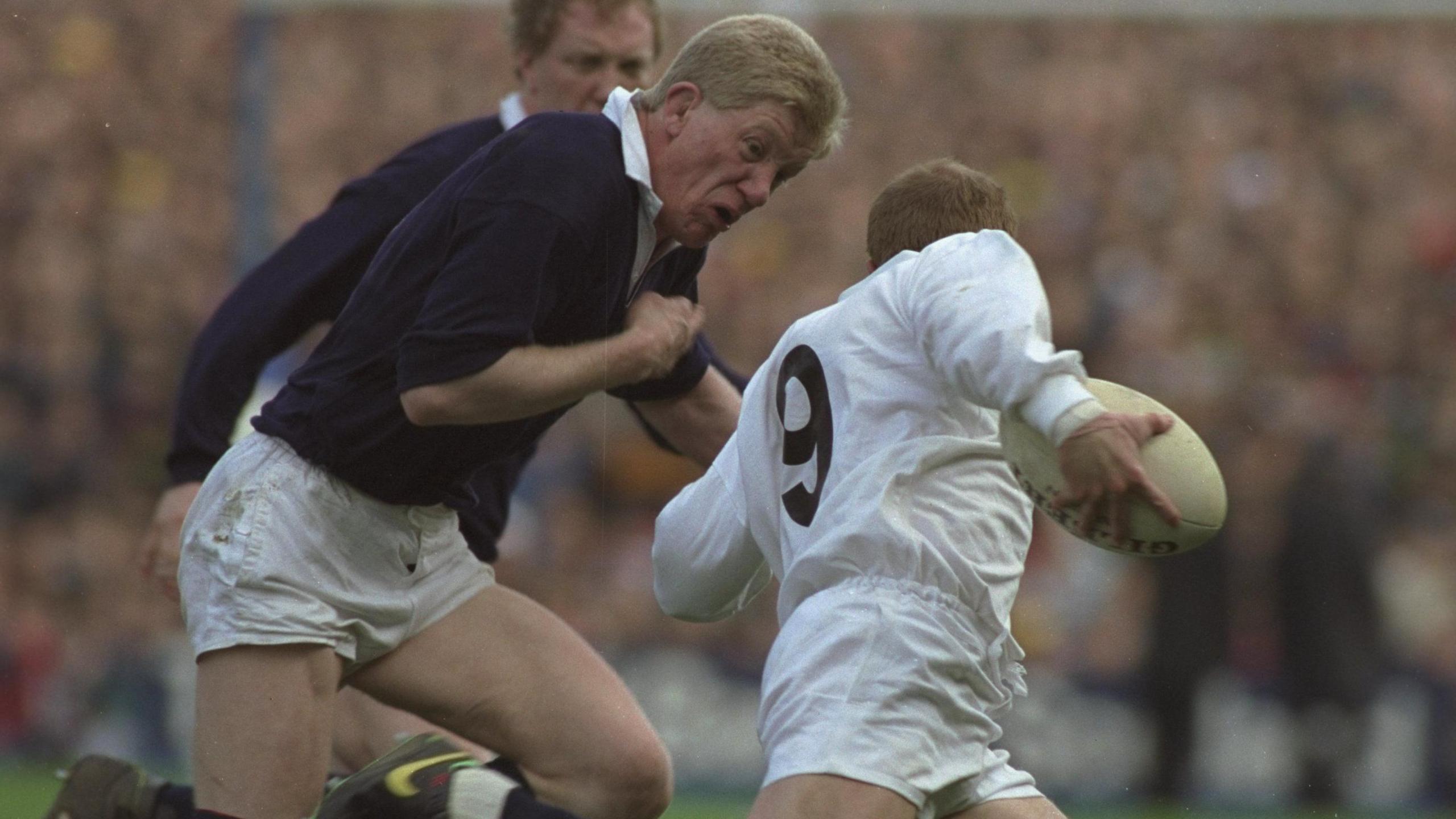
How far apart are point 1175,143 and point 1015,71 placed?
1.19 metres

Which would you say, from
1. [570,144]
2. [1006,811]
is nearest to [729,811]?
[1006,811]

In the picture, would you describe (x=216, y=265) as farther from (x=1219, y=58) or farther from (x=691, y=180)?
(x=691, y=180)

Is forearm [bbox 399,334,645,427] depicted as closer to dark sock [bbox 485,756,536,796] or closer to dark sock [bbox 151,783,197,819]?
dark sock [bbox 485,756,536,796]

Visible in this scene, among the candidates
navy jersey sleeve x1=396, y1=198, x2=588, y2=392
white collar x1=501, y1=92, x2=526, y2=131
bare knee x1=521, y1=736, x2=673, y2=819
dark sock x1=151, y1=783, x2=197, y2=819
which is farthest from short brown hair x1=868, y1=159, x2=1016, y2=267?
dark sock x1=151, y1=783, x2=197, y2=819

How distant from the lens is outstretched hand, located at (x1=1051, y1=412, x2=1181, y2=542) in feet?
10.4

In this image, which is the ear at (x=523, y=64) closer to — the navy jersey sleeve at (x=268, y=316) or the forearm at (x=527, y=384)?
the navy jersey sleeve at (x=268, y=316)

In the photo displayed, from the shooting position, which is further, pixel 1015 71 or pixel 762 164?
pixel 1015 71

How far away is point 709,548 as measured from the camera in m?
3.90

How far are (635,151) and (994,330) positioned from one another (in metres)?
0.86

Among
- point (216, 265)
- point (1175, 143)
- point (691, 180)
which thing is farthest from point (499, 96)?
point (691, 180)

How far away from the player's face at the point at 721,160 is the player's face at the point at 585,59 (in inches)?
59.3

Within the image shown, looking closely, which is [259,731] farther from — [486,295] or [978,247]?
[978,247]

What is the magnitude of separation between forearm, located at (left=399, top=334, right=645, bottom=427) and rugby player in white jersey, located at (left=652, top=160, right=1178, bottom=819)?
295 millimetres

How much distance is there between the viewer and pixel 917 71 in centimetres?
1303
